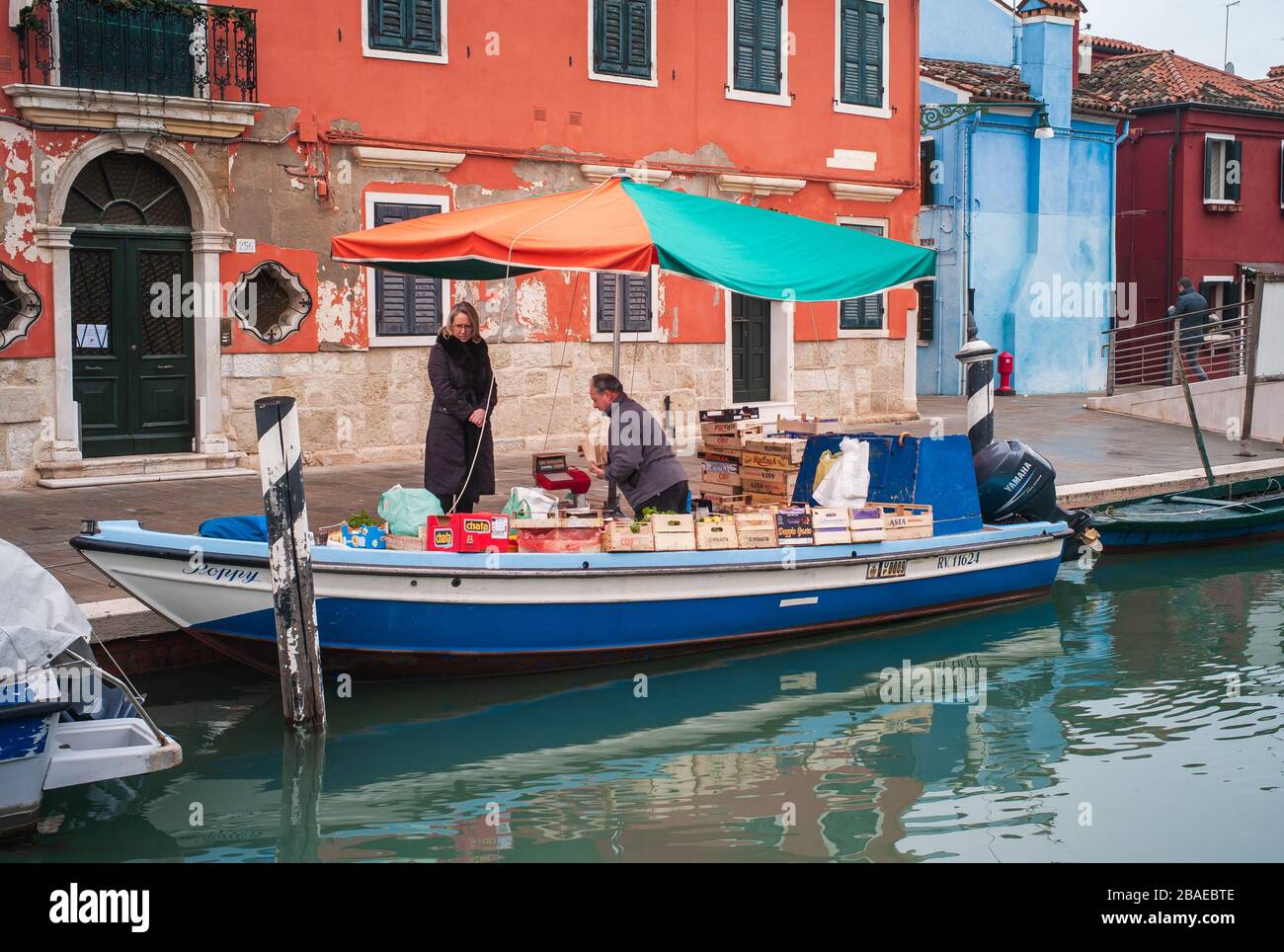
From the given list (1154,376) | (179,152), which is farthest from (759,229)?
(1154,376)

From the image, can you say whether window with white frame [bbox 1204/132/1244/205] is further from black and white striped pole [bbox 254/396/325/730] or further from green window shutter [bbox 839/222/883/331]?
black and white striped pole [bbox 254/396/325/730]

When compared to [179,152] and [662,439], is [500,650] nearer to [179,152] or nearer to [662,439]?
[662,439]

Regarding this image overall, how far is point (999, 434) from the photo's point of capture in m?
19.5

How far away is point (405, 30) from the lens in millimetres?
15977

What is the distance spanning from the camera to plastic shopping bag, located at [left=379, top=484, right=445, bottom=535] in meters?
9.11

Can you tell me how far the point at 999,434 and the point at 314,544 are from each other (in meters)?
12.6

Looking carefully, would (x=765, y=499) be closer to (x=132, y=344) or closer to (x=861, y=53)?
(x=132, y=344)

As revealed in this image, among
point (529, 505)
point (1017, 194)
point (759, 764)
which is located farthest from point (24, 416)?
point (1017, 194)

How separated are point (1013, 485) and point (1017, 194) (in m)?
17.0

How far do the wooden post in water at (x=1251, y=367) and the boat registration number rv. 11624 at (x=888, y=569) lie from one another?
380 inches

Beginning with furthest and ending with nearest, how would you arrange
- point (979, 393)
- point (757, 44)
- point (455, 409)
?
point (757, 44) < point (979, 393) < point (455, 409)

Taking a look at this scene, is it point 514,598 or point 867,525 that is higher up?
point 867,525

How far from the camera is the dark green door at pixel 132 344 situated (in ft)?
46.3

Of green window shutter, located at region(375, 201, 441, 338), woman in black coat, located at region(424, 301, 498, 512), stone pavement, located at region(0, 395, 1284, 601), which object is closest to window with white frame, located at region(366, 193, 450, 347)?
green window shutter, located at region(375, 201, 441, 338)
